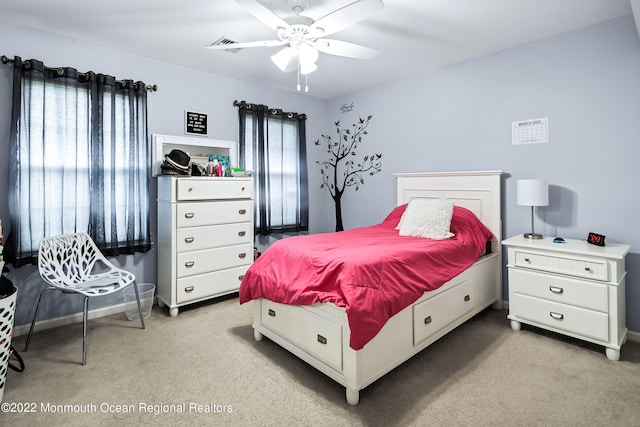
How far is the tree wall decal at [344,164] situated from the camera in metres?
4.36

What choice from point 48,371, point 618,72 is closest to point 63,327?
point 48,371

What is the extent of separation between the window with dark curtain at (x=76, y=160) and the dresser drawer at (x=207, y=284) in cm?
58

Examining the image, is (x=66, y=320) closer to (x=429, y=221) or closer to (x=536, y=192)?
(x=429, y=221)

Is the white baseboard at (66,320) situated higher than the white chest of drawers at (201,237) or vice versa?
the white chest of drawers at (201,237)

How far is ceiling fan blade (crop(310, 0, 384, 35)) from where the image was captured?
1.75 m

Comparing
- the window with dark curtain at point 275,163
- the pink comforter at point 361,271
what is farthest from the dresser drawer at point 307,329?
the window with dark curtain at point 275,163

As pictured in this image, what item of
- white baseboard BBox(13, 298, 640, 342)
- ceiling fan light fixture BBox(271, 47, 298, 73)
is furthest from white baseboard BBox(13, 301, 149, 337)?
ceiling fan light fixture BBox(271, 47, 298, 73)

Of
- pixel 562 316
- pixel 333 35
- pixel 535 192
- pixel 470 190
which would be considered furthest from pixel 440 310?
pixel 333 35

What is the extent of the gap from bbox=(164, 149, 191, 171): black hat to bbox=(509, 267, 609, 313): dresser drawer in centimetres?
305

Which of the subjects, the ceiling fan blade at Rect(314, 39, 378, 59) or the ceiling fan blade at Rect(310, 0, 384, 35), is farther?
the ceiling fan blade at Rect(314, 39, 378, 59)

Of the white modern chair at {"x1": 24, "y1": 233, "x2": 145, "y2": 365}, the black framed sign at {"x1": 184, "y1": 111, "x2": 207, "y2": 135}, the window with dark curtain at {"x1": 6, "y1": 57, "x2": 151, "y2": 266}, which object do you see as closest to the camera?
the white modern chair at {"x1": 24, "y1": 233, "x2": 145, "y2": 365}

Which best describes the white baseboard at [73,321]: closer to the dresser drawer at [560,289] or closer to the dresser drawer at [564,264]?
the dresser drawer at [560,289]

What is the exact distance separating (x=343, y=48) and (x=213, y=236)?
6.68 feet

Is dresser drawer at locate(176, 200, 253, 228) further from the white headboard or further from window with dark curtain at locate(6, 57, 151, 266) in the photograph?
the white headboard
